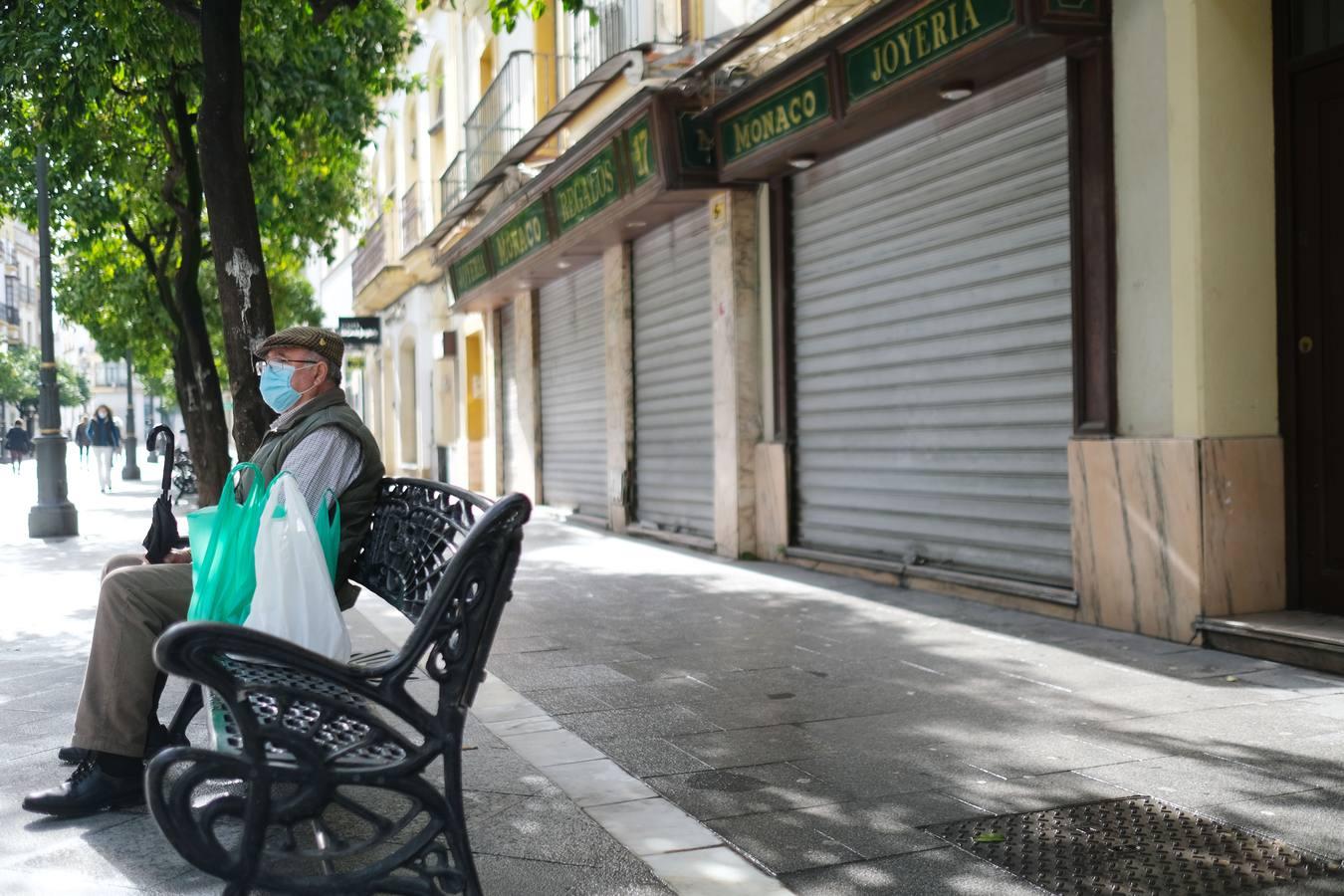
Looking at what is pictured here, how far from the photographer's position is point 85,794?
396cm

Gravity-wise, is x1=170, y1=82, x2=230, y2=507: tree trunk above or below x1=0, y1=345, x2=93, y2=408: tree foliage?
below

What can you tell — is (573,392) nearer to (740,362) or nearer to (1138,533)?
(740,362)

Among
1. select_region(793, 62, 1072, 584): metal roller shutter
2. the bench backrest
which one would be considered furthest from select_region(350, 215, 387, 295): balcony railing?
the bench backrest

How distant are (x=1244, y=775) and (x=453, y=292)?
17.2 m

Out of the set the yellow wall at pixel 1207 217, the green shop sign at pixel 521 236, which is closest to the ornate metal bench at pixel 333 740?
the yellow wall at pixel 1207 217

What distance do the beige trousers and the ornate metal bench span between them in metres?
0.75

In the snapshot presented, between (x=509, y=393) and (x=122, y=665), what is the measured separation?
15632 mm

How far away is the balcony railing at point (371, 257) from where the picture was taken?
1115 inches

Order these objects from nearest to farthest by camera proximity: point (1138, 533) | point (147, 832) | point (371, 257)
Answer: point (147, 832)
point (1138, 533)
point (371, 257)

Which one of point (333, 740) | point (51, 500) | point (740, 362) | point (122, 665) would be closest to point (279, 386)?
point (122, 665)

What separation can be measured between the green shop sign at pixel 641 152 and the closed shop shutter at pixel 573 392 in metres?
3.47

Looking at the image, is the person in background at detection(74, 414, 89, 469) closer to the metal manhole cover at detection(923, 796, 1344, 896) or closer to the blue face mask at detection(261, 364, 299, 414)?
the blue face mask at detection(261, 364, 299, 414)

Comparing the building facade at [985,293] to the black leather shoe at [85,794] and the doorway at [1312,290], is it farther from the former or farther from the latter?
the black leather shoe at [85,794]

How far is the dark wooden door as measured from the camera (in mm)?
6336
